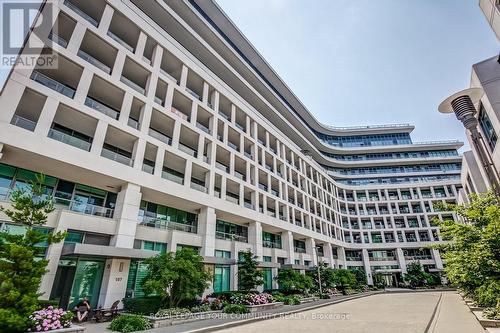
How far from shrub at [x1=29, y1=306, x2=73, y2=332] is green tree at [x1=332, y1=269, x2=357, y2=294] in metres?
32.5

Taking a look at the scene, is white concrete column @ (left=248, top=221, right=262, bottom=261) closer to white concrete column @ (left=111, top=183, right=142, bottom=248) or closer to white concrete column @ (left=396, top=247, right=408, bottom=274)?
white concrete column @ (left=111, top=183, right=142, bottom=248)

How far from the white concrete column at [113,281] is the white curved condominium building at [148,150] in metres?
0.07

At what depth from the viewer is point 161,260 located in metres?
15.5

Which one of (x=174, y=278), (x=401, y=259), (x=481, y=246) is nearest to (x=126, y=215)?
(x=174, y=278)

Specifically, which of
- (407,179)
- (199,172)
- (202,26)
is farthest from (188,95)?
(407,179)

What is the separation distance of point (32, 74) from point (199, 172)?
14788 millimetres

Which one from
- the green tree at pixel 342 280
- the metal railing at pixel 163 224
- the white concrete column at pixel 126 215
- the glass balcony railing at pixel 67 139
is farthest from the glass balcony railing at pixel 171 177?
the green tree at pixel 342 280

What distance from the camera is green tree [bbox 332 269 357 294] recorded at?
119ft

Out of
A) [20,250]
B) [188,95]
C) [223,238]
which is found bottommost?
[20,250]

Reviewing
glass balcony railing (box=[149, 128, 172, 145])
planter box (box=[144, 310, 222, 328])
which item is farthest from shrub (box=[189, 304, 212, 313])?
glass balcony railing (box=[149, 128, 172, 145])

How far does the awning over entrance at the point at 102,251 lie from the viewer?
1464 cm

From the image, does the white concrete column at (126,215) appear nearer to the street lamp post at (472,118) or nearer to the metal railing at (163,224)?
the metal railing at (163,224)

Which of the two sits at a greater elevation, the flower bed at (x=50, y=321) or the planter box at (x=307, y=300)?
the flower bed at (x=50, y=321)

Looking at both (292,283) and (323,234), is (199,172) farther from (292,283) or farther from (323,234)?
(323,234)
